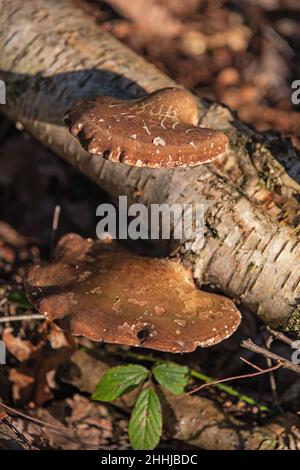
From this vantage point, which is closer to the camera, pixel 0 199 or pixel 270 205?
pixel 270 205

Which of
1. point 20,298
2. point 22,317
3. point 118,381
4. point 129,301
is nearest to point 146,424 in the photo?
point 118,381

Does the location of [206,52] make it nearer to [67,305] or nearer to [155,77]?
[155,77]

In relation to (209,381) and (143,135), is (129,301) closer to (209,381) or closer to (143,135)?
(143,135)

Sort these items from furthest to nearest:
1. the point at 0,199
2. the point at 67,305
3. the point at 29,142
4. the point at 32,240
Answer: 1. the point at 29,142
2. the point at 0,199
3. the point at 32,240
4. the point at 67,305

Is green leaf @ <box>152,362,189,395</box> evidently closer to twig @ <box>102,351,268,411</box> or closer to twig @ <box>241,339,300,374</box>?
twig @ <box>102,351,268,411</box>

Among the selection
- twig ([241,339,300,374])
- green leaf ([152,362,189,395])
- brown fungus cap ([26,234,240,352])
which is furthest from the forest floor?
twig ([241,339,300,374])

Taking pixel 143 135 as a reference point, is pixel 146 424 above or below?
below

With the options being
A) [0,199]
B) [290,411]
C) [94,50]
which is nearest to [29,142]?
[0,199]
